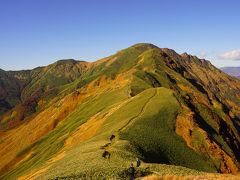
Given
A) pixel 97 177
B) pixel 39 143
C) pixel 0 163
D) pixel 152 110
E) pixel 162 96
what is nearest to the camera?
pixel 97 177

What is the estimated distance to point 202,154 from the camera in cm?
8238

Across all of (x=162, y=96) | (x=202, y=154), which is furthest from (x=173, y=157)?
(x=162, y=96)

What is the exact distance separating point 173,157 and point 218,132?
47.0 m

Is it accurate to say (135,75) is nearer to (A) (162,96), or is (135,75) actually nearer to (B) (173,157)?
(A) (162,96)

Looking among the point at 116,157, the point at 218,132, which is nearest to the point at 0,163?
the point at 218,132

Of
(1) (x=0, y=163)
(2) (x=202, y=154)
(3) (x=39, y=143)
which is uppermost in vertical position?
(2) (x=202, y=154)

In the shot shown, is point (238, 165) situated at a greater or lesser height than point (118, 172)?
lesser

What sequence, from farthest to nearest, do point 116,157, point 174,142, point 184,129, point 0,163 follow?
point 0,163, point 184,129, point 174,142, point 116,157

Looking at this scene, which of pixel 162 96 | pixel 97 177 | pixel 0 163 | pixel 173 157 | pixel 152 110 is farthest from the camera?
pixel 0 163

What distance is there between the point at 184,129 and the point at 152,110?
11.6 m

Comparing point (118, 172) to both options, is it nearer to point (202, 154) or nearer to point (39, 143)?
point (202, 154)

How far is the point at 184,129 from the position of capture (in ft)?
293

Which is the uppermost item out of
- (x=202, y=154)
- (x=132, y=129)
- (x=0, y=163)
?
(x=132, y=129)

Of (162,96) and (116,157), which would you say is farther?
(162,96)
